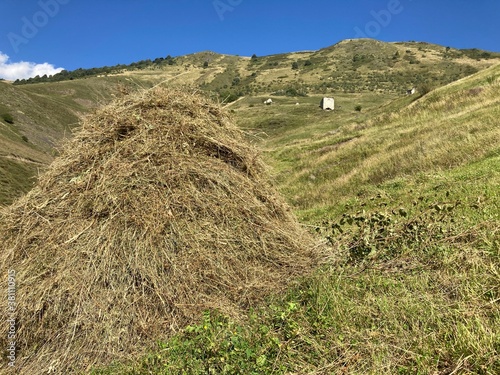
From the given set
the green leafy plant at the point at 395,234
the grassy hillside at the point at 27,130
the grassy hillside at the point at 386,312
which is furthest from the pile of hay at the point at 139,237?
the grassy hillside at the point at 27,130

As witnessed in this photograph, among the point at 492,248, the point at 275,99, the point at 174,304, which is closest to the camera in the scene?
the point at 492,248

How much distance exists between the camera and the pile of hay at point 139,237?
14.4ft

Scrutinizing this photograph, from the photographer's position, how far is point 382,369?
2.96 m

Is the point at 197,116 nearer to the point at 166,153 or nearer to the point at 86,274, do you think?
the point at 166,153

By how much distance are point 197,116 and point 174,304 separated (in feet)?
11.1

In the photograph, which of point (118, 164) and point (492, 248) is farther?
point (118, 164)

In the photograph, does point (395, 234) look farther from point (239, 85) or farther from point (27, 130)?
point (239, 85)

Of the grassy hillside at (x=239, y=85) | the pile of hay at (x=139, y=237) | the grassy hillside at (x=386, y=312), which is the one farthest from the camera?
the grassy hillside at (x=239, y=85)

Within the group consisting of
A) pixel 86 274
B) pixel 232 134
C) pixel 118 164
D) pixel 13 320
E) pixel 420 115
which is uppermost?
pixel 420 115

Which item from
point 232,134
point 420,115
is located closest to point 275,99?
point 420,115

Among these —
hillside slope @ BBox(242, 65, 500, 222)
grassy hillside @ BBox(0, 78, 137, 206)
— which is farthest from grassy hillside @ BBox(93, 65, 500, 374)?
grassy hillside @ BBox(0, 78, 137, 206)

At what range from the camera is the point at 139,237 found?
487 cm

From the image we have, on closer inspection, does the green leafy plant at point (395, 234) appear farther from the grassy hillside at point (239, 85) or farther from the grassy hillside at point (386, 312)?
the grassy hillside at point (239, 85)

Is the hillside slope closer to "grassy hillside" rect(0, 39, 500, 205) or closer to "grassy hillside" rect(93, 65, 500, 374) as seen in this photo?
"grassy hillside" rect(93, 65, 500, 374)
